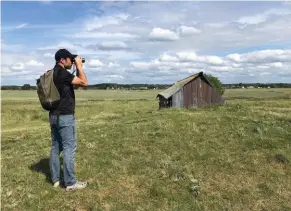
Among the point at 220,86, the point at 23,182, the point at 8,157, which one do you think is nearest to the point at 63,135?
the point at 23,182

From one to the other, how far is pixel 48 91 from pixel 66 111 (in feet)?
1.86

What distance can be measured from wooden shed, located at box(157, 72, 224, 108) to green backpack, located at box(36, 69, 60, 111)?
3876 centimetres

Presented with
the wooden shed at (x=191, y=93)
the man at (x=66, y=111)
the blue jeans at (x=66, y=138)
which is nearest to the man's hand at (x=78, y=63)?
the man at (x=66, y=111)

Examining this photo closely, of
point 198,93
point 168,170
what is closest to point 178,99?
point 198,93

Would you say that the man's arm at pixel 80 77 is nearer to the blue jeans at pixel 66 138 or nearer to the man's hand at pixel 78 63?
the man's hand at pixel 78 63

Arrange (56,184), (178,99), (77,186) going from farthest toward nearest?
(178,99), (56,184), (77,186)

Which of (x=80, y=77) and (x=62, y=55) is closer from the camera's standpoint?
(x=80, y=77)

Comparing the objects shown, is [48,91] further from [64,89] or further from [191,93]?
[191,93]

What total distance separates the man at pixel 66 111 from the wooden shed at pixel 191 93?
126 ft

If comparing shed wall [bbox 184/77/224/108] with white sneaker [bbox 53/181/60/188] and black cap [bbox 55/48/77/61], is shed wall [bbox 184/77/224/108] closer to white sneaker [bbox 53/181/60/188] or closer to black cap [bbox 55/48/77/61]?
white sneaker [bbox 53/181/60/188]

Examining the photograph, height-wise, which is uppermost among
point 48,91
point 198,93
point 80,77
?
point 80,77

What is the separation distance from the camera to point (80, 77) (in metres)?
8.20

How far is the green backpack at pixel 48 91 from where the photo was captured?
8.27 m

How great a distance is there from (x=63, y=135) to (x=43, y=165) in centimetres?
250
